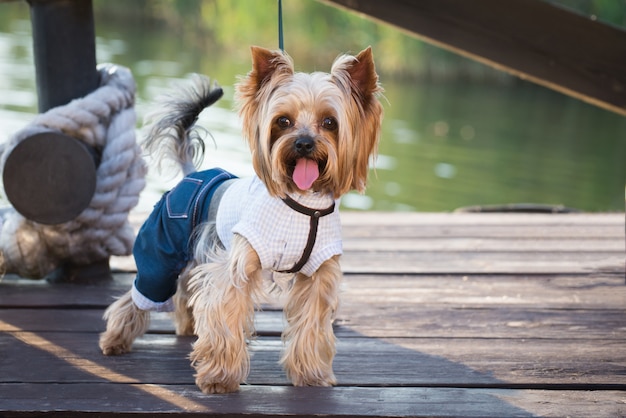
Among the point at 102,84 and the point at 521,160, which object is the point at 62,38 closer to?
the point at 102,84

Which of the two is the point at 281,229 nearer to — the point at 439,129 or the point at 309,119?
the point at 309,119

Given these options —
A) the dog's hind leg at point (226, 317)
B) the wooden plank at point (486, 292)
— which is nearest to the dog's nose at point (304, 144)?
the dog's hind leg at point (226, 317)

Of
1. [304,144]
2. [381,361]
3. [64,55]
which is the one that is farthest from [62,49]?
[381,361]

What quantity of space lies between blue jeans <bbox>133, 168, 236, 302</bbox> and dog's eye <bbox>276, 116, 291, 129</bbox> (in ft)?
1.57

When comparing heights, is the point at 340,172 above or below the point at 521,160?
above

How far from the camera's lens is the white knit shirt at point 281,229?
2.55 meters

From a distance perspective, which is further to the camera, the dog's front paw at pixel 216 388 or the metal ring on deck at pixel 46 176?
the metal ring on deck at pixel 46 176

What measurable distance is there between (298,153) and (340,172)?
0.15 m

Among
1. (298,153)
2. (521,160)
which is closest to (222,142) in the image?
(521,160)

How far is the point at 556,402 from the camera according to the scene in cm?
251

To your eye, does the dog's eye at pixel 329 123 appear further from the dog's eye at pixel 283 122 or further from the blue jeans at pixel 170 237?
the blue jeans at pixel 170 237

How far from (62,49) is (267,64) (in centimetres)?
123

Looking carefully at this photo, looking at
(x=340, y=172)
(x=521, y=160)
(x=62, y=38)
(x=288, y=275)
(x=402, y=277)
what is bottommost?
(x=521, y=160)

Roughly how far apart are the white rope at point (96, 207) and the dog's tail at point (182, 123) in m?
0.38
